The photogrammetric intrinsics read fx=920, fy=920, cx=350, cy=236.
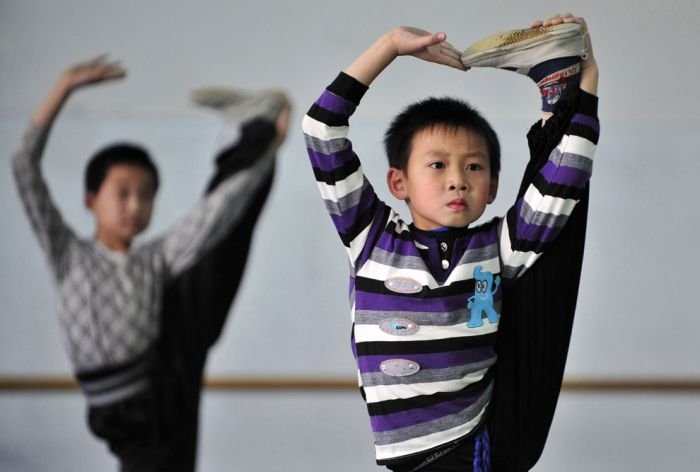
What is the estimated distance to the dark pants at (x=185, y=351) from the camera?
1517 millimetres

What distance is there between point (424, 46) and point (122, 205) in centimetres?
89

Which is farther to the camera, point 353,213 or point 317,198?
point 317,198

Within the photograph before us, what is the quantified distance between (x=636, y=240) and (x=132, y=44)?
0.94 m

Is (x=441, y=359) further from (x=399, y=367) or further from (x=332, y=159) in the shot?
(x=332, y=159)

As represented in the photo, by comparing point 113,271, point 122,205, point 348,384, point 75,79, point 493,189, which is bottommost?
point 348,384

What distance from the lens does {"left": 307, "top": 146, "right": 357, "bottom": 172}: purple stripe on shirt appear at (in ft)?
2.69

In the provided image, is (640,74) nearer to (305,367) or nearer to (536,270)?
(305,367)

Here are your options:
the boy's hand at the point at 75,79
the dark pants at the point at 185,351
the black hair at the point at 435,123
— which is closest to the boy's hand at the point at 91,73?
the boy's hand at the point at 75,79

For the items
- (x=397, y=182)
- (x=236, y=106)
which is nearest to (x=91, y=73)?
(x=236, y=106)

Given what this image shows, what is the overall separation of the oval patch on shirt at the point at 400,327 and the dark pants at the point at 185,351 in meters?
0.79

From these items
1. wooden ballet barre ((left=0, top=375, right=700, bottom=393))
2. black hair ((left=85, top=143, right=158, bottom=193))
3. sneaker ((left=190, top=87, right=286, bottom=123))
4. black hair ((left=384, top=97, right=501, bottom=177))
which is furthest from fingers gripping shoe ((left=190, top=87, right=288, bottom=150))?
black hair ((left=384, top=97, right=501, bottom=177))

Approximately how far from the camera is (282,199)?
1.58m

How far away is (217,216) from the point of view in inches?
61.4

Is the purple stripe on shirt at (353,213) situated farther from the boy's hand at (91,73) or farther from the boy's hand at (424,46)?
the boy's hand at (91,73)
